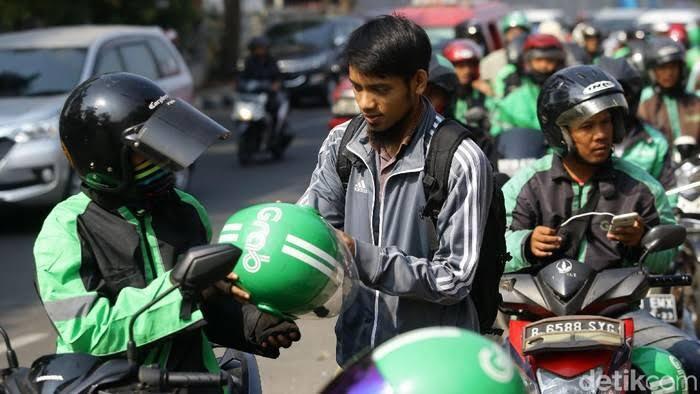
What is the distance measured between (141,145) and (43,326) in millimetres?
5169

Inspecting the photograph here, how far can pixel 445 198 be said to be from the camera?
11.8 feet

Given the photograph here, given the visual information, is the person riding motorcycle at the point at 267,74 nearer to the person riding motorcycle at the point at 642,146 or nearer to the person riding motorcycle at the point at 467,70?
the person riding motorcycle at the point at 467,70

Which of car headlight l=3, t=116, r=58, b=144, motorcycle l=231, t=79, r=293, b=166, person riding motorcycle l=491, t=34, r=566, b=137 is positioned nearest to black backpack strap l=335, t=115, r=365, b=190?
person riding motorcycle l=491, t=34, r=566, b=137

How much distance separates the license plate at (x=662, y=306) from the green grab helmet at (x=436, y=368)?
12.5 feet

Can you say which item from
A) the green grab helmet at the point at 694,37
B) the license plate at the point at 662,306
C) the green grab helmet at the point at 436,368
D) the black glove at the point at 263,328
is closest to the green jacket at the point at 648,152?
the license plate at the point at 662,306

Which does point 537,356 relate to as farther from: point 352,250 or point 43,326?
point 43,326

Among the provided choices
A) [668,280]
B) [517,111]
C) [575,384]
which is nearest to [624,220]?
[668,280]

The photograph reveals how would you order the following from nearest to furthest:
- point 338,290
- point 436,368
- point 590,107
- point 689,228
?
point 436,368 < point 338,290 < point 590,107 < point 689,228

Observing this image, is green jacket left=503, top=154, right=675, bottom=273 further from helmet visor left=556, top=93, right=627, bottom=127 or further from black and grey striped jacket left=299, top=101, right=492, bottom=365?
black and grey striped jacket left=299, top=101, right=492, bottom=365

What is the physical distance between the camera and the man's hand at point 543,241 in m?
4.70

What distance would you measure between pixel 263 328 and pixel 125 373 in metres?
0.46

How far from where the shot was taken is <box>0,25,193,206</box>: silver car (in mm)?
11656

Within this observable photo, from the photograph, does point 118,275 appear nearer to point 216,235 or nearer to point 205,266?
point 205,266

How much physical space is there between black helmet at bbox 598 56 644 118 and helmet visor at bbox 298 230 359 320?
3.75 metres
